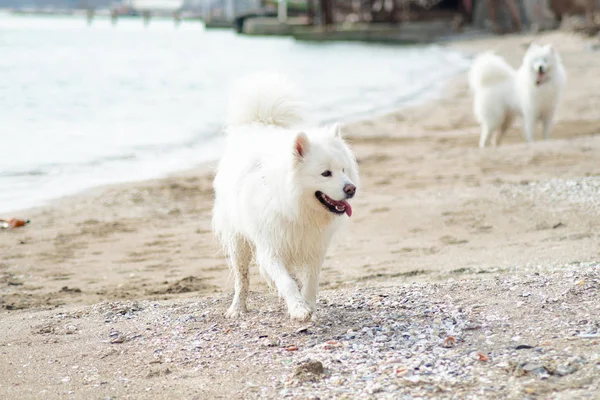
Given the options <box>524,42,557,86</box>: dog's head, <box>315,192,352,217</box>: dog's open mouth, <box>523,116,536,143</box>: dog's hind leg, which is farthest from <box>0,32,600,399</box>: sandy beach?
<box>524,42,557,86</box>: dog's head

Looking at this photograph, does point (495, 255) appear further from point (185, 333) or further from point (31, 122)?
point (31, 122)

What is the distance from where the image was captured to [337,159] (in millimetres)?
4234

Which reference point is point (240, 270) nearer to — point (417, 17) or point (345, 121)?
point (345, 121)

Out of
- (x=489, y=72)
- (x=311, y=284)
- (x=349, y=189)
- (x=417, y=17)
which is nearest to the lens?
(x=349, y=189)

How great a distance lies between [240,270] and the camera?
5.03m

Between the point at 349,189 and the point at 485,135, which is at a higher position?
the point at 349,189

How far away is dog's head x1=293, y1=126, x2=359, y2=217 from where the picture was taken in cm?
419

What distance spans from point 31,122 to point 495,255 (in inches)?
438

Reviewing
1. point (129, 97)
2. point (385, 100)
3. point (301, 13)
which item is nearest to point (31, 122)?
point (129, 97)

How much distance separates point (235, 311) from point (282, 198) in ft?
2.93

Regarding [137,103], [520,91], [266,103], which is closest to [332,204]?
[266,103]

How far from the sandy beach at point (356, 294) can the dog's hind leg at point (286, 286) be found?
11 centimetres

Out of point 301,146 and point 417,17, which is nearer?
point 301,146

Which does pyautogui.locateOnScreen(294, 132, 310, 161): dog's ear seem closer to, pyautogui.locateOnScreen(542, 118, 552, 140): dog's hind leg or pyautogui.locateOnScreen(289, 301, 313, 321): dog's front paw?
pyautogui.locateOnScreen(289, 301, 313, 321): dog's front paw
